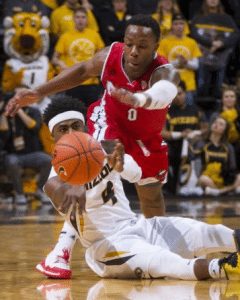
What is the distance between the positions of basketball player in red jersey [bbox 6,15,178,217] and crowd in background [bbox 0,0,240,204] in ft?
18.1

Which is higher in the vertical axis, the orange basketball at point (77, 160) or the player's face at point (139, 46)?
the player's face at point (139, 46)

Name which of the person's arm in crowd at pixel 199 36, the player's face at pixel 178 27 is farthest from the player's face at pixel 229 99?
the person's arm in crowd at pixel 199 36

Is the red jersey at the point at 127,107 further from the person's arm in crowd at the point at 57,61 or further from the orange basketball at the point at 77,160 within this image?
the person's arm in crowd at the point at 57,61

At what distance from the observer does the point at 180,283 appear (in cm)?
599

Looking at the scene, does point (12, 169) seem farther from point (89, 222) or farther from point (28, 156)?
point (89, 222)

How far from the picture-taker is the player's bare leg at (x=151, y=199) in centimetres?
804

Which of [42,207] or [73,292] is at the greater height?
[73,292]

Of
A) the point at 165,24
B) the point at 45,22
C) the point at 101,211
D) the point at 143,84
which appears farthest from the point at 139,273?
the point at 165,24

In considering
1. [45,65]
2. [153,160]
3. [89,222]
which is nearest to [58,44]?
[45,65]

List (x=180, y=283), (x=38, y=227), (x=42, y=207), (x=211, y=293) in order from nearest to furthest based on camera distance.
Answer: (x=211, y=293) < (x=180, y=283) < (x=38, y=227) < (x=42, y=207)

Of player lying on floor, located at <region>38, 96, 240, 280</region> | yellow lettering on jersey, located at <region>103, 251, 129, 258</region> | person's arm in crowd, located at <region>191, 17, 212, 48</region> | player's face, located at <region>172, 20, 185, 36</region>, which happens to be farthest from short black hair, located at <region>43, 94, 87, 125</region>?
person's arm in crowd, located at <region>191, 17, 212, 48</region>

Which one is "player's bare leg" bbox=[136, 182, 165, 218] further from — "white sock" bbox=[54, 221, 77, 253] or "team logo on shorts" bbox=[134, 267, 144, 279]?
"team logo on shorts" bbox=[134, 267, 144, 279]

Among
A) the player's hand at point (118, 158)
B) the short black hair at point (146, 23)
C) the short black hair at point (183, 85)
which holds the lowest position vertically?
the short black hair at point (183, 85)

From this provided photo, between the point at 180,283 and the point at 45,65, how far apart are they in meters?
8.51
